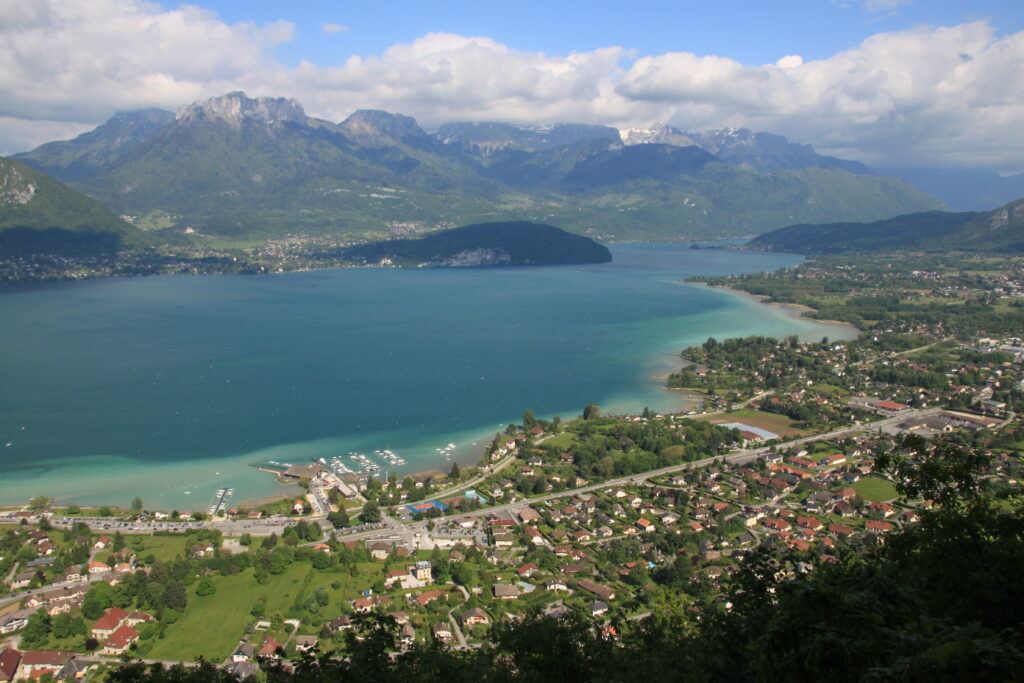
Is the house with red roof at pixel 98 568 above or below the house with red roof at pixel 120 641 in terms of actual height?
above

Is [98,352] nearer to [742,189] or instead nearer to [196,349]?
[196,349]

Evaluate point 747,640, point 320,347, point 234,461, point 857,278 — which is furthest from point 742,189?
point 747,640

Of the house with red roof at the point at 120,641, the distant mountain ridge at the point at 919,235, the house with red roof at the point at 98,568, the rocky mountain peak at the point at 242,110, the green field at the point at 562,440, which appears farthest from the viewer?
the rocky mountain peak at the point at 242,110

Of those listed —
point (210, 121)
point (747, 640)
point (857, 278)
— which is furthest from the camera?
point (210, 121)

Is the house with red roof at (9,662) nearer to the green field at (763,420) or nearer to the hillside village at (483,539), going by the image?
the hillside village at (483,539)

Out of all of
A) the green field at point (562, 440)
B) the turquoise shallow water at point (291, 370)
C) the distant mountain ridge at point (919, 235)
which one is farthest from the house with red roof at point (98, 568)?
the distant mountain ridge at point (919, 235)

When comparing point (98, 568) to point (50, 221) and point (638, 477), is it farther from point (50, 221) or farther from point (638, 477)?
point (50, 221)

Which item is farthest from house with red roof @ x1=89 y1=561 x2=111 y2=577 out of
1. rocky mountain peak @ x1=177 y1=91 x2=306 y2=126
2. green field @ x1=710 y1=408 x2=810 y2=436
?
rocky mountain peak @ x1=177 y1=91 x2=306 y2=126

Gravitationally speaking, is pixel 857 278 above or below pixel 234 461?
above
